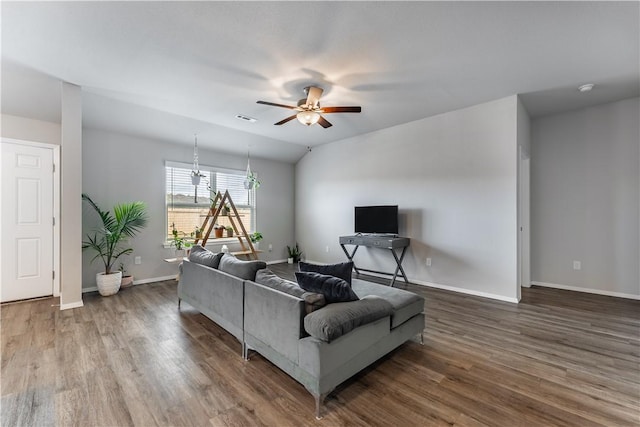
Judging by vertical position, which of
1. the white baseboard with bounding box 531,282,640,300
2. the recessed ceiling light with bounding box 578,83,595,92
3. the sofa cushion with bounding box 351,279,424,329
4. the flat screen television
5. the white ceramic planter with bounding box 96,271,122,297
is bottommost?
the white baseboard with bounding box 531,282,640,300

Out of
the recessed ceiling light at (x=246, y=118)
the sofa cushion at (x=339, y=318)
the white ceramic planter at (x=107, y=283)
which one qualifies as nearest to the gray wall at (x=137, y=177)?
the white ceramic planter at (x=107, y=283)

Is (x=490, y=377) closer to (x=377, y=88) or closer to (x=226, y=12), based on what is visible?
(x=377, y=88)

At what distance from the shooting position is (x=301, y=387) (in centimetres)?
191

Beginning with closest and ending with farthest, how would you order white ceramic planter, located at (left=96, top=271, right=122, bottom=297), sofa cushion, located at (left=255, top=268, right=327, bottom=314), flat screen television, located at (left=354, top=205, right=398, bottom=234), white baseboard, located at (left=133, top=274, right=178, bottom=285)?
sofa cushion, located at (left=255, top=268, right=327, bottom=314), white ceramic planter, located at (left=96, top=271, right=122, bottom=297), white baseboard, located at (left=133, top=274, right=178, bottom=285), flat screen television, located at (left=354, top=205, right=398, bottom=234)

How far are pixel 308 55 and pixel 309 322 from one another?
2345 millimetres

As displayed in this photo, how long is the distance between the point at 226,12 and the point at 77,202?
290cm

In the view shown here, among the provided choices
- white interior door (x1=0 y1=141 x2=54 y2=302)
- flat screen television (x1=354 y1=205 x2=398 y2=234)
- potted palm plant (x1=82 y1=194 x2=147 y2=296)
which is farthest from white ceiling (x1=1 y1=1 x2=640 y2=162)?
flat screen television (x1=354 y1=205 x2=398 y2=234)

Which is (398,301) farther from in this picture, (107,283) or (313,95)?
(107,283)

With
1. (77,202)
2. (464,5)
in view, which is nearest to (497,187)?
(464,5)

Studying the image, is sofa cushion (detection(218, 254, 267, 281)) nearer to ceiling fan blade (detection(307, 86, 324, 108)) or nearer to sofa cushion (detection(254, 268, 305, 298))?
sofa cushion (detection(254, 268, 305, 298))

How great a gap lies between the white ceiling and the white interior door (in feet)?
2.18

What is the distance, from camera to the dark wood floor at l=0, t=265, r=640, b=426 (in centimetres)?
163

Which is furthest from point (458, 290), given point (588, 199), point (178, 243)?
point (178, 243)

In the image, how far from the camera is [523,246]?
4480 mm
